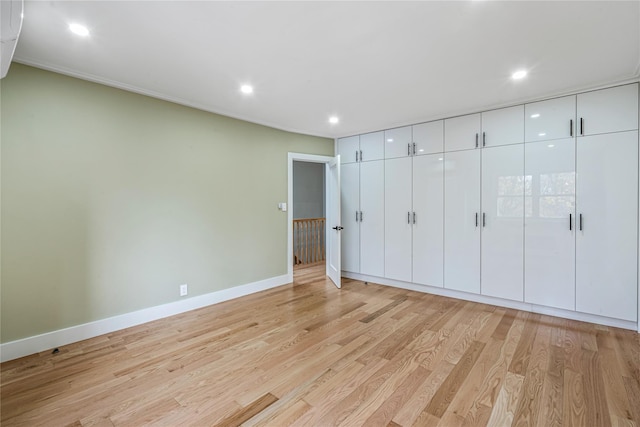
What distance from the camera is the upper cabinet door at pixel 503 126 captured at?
3371 mm

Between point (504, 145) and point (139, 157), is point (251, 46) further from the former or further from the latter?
point (504, 145)

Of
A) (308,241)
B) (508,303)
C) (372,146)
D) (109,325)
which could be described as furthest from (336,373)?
(308,241)

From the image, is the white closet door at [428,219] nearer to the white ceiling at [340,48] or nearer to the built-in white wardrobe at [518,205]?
the built-in white wardrobe at [518,205]

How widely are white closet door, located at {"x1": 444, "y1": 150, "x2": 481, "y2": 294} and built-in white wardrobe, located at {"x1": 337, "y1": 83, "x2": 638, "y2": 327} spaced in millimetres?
13

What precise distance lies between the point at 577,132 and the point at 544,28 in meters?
1.68

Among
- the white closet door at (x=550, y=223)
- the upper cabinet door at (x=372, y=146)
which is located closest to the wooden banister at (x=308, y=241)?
the upper cabinet door at (x=372, y=146)

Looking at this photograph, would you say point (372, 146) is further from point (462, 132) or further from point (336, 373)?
point (336, 373)

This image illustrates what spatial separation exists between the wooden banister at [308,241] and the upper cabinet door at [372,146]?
2309 millimetres

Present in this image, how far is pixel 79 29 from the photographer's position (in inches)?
77.1

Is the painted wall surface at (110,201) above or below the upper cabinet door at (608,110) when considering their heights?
below

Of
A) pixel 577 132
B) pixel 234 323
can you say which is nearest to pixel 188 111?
pixel 234 323

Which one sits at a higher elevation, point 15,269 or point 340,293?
point 15,269

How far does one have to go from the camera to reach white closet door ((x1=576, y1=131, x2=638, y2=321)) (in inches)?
112

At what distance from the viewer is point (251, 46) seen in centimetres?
216
